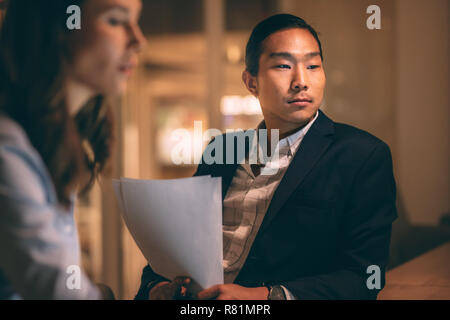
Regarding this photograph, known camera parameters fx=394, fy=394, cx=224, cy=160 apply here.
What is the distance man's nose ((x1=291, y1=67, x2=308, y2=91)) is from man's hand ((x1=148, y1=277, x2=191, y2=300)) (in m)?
0.34

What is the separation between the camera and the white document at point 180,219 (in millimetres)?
533

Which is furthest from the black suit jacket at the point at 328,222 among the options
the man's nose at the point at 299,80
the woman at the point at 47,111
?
the woman at the point at 47,111

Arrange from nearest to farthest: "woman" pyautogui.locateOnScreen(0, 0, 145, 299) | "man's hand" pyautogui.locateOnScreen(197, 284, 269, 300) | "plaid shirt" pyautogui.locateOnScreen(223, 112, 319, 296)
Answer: "woman" pyautogui.locateOnScreen(0, 0, 145, 299)
"man's hand" pyautogui.locateOnScreen(197, 284, 269, 300)
"plaid shirt" pyautogui.locateOnScreen(223, 112, 319, 296)

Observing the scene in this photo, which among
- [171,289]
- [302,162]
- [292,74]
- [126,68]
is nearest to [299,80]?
[292,74]

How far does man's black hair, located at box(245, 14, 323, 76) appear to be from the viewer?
2.09 feet

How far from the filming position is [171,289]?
23.6 inches

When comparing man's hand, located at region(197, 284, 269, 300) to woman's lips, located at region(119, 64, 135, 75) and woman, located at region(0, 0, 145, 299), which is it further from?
woman's lips, located at region(119, 64, 135, 75)

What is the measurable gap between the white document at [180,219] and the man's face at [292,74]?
189mm

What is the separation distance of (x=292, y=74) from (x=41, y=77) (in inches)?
14.3

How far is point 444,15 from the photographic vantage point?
4.83ft

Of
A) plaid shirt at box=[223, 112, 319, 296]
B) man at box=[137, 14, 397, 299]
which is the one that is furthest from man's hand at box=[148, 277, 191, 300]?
plaid shirt at box=[223, 112, 319, 296]

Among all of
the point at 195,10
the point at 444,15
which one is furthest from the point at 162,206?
the point at 195,10

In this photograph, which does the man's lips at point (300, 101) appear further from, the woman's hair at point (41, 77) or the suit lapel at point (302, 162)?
the woman's hair at point (41, 77)
